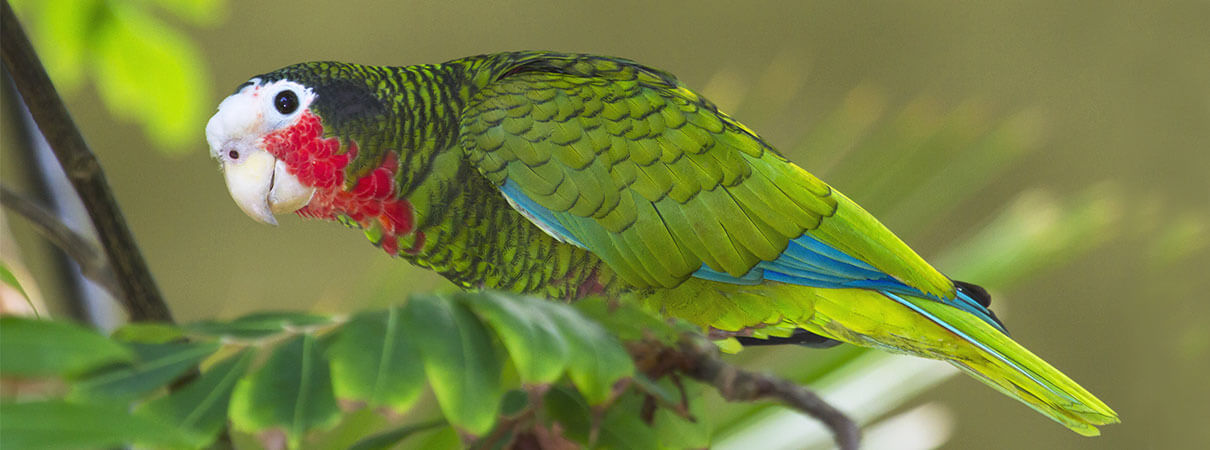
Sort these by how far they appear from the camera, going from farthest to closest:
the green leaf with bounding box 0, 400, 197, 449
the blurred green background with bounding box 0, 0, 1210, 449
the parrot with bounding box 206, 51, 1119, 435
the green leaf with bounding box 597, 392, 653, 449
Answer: the blurred green background with bounding box 0, 0, 1210, 449 → the parrot with bounding box 206, 51, 1119, 435 → the green leaf with bounding box 597, 392, 653, 449 → the green leaf with bounding box 0, 400, 197, 449

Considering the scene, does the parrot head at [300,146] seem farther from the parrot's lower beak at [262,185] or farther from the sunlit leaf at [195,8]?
the sunlit leaf at [195,8]

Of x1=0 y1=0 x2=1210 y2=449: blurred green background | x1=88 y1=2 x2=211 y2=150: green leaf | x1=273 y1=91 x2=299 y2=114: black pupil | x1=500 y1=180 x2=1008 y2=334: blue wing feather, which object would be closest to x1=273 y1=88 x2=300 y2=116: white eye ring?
x1=273 y1=91 x2=299 y2=114: black pupil

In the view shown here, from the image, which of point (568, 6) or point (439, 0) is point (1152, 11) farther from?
point (439, 0)

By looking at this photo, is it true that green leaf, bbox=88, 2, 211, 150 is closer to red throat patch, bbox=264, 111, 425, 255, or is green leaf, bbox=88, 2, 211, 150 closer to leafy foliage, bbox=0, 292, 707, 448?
red throat patch, bbox=264, 111, 425, 255

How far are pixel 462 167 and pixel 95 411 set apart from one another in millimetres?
267

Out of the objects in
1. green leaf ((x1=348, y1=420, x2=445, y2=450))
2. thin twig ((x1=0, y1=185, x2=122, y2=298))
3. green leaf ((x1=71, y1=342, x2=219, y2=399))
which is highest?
green leaf ((x1=71, y1=342, x2=219, y2=399))

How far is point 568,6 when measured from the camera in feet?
3.63

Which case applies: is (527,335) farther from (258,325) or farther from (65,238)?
(65,238)

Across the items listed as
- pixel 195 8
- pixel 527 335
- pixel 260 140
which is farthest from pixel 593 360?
pixel 195 8

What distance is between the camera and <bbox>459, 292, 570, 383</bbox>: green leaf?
0.23 meters

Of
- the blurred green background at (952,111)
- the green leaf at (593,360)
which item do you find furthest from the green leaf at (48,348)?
the blurred green background at (952,111)

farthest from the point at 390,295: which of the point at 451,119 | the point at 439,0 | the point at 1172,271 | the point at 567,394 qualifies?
the point at 1172,271

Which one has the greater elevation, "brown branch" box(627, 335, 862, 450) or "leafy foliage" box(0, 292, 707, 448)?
"brown branch" box(627, 335, 862, 450)

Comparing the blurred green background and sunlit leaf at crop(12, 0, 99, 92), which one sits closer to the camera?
sunlit leaf at crop(12, 0, 99, 92)
